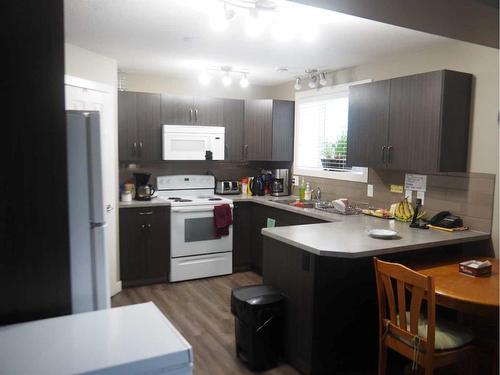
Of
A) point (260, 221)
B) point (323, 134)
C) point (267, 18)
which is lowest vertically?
point (260, 221)

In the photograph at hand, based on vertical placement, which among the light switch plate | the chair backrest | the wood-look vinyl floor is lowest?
the wood-look vinyl floor

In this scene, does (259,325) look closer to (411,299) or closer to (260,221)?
(411,299)

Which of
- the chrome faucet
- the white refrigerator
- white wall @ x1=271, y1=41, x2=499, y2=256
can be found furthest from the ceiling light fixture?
the chrome faucet

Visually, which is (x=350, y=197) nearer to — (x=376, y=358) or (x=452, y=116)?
(x=452, y=116)

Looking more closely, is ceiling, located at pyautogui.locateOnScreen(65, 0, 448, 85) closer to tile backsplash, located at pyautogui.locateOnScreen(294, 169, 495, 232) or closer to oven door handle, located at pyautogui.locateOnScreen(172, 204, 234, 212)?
tile backsplash, located at pyautogui.locateOnScreen(294, 169, 495, 232)

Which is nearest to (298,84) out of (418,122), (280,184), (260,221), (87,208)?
(280,184)

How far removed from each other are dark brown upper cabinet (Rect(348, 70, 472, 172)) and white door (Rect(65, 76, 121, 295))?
238 centimetres

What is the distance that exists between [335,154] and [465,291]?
252cm

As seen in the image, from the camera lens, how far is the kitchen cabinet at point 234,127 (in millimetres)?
4926

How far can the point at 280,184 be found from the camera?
16.6 feet

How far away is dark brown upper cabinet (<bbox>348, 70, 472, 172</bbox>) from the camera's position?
9.71 feet

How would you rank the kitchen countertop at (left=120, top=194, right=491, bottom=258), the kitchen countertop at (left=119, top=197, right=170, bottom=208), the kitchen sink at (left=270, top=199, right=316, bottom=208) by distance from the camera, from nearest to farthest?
the kitchen countertop at (left=120, top=194, right=491, bottom=258) → the kitchen countertop at (left=119, top=197, right=170, bottom=208) → the kitchen sink at (left=270, top=199, right=316, bottom=208)

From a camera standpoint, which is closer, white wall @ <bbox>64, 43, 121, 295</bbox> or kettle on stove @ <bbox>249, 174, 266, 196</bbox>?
white wall @ <bbox>64, 43, 121, 295</bbox>

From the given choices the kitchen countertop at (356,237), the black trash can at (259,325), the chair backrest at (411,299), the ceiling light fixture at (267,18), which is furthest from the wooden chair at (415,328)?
the ceiling light fixture at (267,18)
